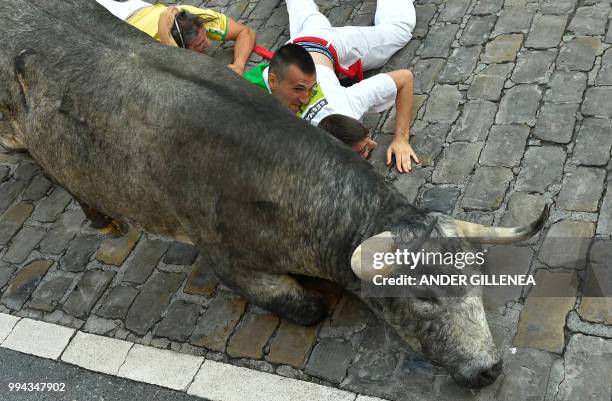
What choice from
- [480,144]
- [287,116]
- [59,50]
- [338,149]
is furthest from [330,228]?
[59,50]

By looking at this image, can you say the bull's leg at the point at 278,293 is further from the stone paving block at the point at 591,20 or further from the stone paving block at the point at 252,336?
the stone paving block at the point at 591,20

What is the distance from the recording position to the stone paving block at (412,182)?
567 cm

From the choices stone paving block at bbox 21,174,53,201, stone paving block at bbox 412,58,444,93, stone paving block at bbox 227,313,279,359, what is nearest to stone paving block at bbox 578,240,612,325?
stone paving block at bbox 227,313,279,359

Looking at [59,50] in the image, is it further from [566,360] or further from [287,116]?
[566,360]

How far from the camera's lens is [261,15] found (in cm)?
816

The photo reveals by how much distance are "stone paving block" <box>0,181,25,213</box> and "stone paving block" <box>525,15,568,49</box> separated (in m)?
5.58

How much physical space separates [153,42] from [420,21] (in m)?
3.20

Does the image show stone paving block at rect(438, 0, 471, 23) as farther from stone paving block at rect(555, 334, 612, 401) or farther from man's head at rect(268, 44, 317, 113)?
stone paving block at rect(555, 334, 612, 401)

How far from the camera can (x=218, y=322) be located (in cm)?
542

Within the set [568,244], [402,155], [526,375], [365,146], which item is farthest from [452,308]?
[365,146]

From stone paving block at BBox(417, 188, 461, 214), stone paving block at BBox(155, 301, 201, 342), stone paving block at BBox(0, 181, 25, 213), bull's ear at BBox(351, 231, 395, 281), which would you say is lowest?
stone paving block at BBox(0, 181, 25, 213)

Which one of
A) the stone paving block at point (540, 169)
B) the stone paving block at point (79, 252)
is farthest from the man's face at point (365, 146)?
the stone paving block at point (79, 252)

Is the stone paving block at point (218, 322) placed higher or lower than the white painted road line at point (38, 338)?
higher

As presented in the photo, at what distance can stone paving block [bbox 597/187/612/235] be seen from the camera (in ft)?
16.0
